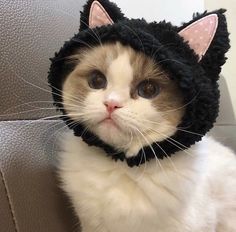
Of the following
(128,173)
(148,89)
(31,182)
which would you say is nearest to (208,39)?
(148,89)

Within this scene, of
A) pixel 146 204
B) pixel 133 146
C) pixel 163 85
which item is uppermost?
pixel 163 85

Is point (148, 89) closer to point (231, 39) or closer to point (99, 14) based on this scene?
point (99, 14)

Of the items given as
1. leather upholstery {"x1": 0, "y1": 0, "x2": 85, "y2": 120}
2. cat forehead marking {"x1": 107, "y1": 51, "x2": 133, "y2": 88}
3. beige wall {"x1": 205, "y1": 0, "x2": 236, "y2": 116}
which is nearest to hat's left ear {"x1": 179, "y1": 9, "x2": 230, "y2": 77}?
cat forehead marking {"x1": 107, "y1": 51, "x2": 133, "y2": 88}

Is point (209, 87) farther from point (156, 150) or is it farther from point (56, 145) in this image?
point (56, 145)

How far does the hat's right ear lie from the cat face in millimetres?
46

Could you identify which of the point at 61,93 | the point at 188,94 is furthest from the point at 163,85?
the point at 61,93

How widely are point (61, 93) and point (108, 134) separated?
0.41 feet

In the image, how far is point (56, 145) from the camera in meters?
0.83

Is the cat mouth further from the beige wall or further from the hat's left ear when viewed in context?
the beige wall

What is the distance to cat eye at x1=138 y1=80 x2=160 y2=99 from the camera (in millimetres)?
665

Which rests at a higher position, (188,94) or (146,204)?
(188,94)

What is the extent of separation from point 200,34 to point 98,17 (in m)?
0.18

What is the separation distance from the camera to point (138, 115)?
0.64m

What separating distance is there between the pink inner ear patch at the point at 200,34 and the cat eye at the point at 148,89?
0.09 metres
